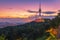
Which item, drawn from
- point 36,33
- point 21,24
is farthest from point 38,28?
point 21,24

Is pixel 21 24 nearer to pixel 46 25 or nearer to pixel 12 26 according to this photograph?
pixel 12 26

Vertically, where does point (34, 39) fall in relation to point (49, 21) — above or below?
below

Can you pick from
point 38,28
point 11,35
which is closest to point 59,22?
point 38,28

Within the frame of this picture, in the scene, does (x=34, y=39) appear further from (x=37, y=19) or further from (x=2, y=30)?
(x=2, y=30)

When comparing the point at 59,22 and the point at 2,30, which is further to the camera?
the point at 2,30

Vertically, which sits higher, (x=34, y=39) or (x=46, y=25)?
(x=46, y=25)

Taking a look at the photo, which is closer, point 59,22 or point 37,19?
point 59,22
